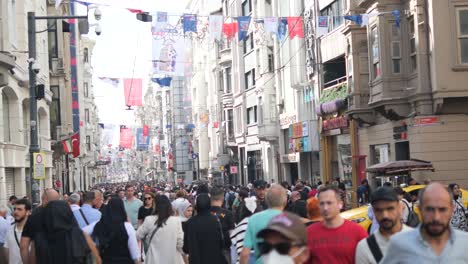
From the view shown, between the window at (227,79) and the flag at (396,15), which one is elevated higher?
the window at (227,79)

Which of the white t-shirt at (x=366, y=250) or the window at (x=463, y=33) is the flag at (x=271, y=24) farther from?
the white t-shirt at (x=366, y=250)

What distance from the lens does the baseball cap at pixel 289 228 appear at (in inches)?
175

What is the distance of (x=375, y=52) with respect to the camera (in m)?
30.0

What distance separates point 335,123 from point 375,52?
745 centimetres

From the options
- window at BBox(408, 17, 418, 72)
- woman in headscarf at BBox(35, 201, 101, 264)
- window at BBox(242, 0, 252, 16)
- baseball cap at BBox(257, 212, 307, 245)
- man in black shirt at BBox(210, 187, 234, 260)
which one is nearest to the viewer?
baseball cap at BBox(257, 212, 307, 245)

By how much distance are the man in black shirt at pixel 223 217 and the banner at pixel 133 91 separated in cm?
3626

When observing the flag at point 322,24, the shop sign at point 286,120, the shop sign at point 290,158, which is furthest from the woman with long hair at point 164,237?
the shop sign at point 286,120

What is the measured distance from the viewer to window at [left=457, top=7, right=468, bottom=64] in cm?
2623

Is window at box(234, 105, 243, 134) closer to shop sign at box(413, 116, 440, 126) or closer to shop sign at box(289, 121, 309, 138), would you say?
shop sign at box(289, 121, 309, 138)

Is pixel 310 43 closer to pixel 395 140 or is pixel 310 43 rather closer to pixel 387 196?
pixel 395 140

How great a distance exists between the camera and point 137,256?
10125 mm

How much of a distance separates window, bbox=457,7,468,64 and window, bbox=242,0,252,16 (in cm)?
2937

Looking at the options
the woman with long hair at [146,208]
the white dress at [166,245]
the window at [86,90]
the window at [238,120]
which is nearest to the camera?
the white dress at [166,245]

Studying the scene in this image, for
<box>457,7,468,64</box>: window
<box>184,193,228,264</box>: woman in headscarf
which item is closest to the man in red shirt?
<box>184,193,228,264</box>: woman in headscarf
